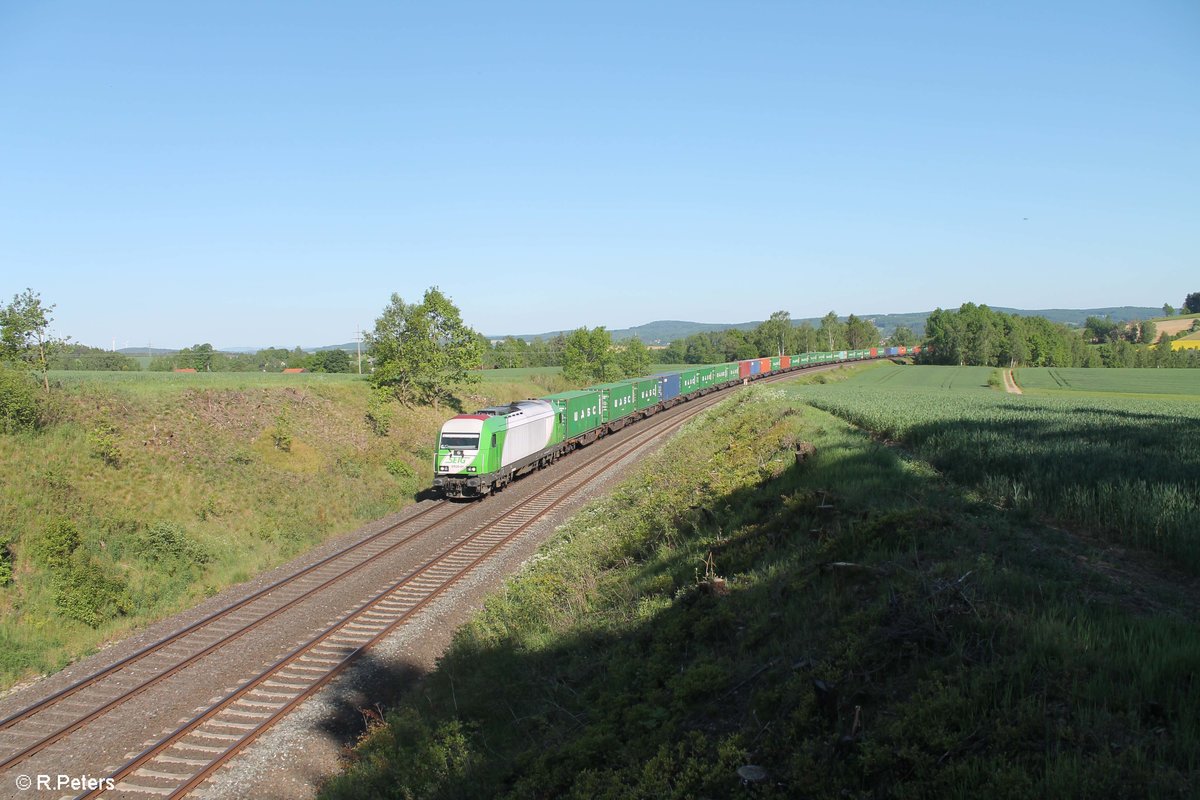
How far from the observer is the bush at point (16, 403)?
2038 centimetres

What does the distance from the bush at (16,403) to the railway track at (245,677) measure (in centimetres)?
1027

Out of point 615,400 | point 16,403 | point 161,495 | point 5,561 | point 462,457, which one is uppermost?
point 16,403

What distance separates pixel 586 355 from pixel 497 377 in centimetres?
872

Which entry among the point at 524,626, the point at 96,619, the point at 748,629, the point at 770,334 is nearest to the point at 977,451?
the point at 748,629

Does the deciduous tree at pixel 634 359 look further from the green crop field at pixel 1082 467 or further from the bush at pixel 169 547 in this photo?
the bush at pixel 169 547

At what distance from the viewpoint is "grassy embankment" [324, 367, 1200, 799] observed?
546 cm

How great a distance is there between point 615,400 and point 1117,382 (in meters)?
60.4

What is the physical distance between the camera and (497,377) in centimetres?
6456

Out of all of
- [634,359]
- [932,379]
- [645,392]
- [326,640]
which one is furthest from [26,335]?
[932,379]

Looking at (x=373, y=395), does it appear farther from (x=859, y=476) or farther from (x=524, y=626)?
(x=859, y=476)

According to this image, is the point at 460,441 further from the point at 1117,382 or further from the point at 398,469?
the point at 1117,382

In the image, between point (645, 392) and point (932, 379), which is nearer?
point (645, 392)

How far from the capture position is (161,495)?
2175cm

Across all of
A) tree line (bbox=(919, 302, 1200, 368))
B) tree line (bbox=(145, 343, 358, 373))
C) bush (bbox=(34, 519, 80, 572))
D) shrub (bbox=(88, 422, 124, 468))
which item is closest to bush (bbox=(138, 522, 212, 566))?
bush (bbox=(34, 519, 80, 572))
